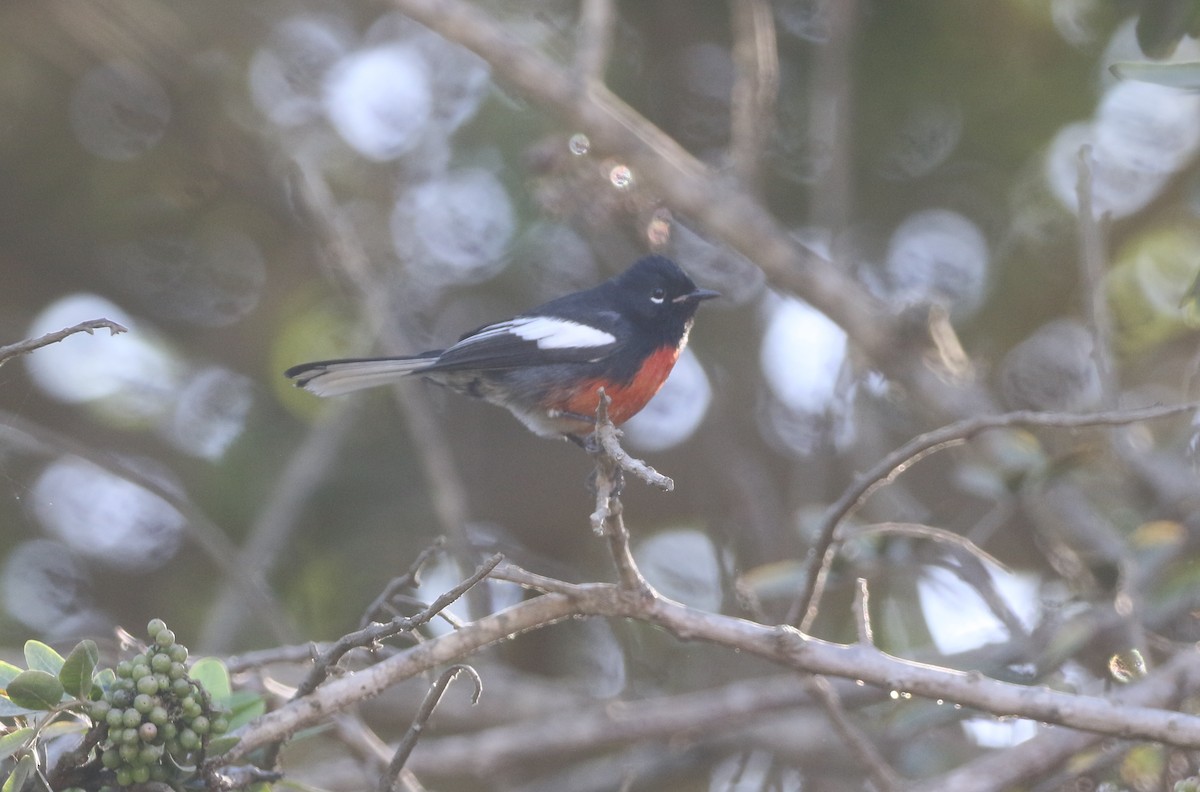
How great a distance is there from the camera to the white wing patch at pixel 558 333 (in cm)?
389

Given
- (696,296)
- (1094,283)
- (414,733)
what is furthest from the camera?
(696,296)

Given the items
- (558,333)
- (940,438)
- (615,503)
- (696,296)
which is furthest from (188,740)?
(696,296)

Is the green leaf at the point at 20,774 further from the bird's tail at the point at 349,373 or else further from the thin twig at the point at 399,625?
the bird's tail at the point at 349,373

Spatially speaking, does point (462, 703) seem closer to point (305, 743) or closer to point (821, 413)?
point (305, 743)

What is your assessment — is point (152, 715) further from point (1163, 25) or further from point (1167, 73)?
point (1163, 25)

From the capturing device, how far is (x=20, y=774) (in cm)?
187

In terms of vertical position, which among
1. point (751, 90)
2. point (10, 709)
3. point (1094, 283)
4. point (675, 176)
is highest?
point (751, 90)

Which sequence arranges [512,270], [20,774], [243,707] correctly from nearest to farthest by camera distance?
[20,774] → [243,707] → [512,270]

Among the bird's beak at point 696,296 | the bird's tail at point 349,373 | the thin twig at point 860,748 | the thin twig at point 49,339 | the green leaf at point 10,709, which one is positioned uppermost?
the bird's beak at point 696,296

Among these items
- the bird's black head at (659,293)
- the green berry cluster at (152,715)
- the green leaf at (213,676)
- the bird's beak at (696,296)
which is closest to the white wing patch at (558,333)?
the bird's black head at (659,293)

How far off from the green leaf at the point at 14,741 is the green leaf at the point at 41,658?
0.16 meters

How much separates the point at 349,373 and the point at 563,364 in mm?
677

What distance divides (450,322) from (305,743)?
1.97 m

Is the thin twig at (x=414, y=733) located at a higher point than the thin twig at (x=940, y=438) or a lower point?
lower
